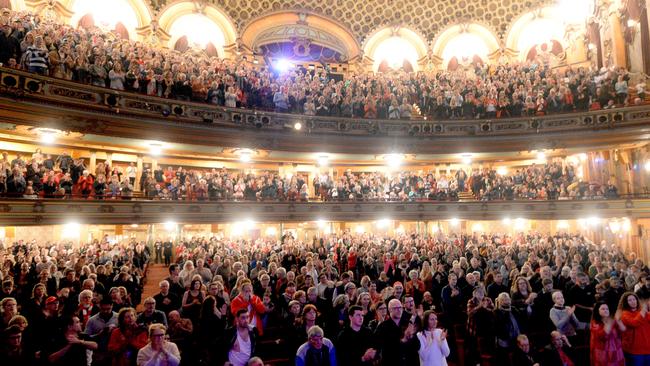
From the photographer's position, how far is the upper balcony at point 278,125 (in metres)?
12.5

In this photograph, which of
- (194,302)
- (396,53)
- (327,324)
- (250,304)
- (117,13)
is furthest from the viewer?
(396,53)

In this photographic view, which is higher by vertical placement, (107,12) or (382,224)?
(107,12)

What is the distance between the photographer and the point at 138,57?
49.5 ft

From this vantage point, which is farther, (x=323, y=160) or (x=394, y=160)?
(x=394, y=160)

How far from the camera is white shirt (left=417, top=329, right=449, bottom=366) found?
174 inches

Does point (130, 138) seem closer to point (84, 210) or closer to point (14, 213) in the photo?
point (84, 210)

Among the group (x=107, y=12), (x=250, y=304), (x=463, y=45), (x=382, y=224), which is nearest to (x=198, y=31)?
(x=107, y=12)

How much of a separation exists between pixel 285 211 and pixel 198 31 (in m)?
11.0

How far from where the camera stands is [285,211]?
56.3 feet

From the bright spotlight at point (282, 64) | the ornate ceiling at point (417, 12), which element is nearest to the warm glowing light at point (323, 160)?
the bright spotlight at point (282, 64)

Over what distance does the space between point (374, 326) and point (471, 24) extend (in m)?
23.3

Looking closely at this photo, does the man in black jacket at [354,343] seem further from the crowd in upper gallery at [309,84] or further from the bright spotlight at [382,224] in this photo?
the bright spotlight at [382,224]

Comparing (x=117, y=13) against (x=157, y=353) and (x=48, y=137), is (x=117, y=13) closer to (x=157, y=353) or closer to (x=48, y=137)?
(x=48, y=137)

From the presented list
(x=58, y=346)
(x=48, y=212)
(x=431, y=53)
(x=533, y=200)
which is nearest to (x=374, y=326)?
(x=58, y=346)
